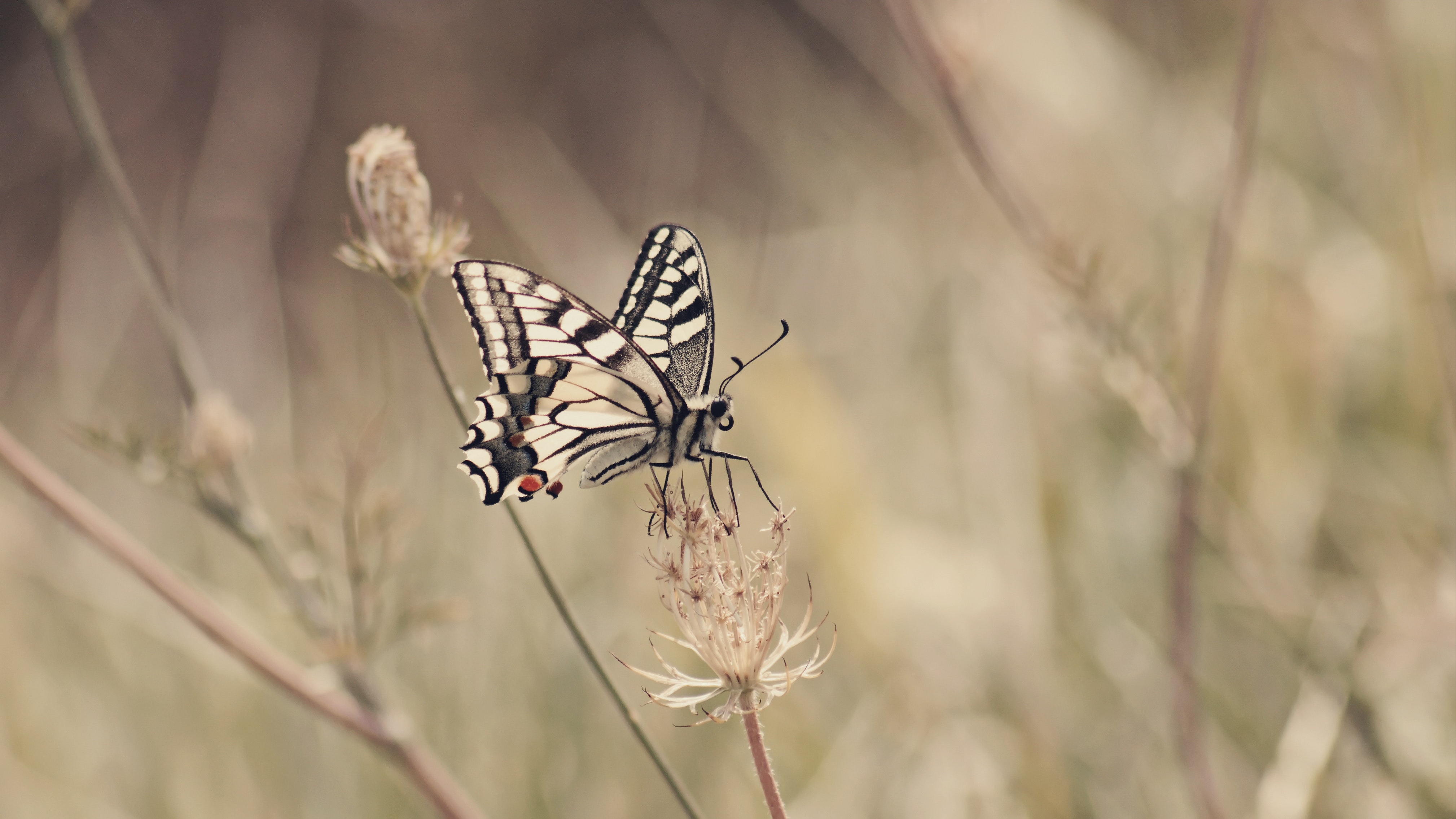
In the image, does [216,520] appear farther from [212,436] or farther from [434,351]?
[434,351]

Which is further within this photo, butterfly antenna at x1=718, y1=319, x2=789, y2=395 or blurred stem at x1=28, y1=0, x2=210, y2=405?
butterfly antenna at x1=718, y1=319, x2=789, y2=395

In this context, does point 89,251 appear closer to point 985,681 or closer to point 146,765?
point 146,765

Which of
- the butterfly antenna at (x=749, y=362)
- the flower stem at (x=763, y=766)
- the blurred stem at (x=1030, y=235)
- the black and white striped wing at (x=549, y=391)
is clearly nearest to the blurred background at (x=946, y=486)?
the blurred stem at (x=1030, y=235)

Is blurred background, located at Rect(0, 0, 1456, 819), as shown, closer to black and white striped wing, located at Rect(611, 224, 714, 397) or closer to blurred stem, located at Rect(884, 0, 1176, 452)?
blurred stem, located at Rect(884, 0, 1176, 452)

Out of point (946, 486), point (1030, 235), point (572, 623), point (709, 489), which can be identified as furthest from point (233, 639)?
point (946, 486)

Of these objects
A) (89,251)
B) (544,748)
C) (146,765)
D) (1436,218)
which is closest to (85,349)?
(89,251)

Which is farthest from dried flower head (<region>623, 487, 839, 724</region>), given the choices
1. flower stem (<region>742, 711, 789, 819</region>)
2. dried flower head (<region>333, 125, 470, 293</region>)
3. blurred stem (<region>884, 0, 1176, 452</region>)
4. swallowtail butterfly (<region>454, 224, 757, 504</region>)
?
blurred stem (<region>884, 0, 1176, 452</region>)
